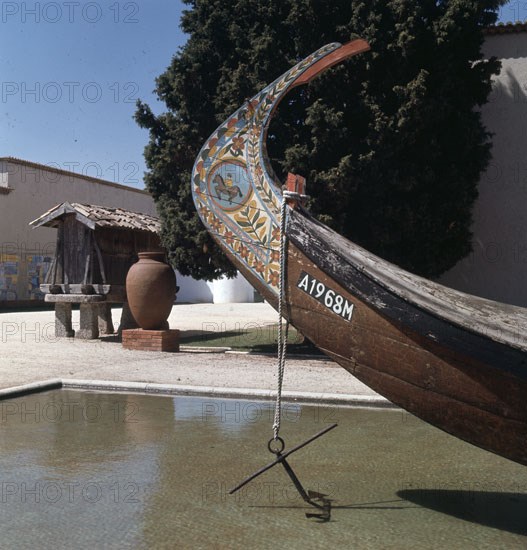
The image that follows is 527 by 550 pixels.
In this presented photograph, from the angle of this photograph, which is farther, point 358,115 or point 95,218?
point 95,218

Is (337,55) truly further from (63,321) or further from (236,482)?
(63,321)

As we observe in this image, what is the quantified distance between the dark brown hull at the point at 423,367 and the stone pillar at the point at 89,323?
33.6 feet

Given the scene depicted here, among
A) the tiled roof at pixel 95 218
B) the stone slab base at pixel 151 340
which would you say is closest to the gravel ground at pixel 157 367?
the stone slab base at pixel 151 340

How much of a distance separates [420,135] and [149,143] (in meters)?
4.72

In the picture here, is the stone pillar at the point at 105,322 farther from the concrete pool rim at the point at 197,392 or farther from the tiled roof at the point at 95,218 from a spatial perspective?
the concrete pool rim at the point at 197,392

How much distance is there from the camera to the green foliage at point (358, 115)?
32.8ft

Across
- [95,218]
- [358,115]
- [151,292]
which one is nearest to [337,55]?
[358,115]

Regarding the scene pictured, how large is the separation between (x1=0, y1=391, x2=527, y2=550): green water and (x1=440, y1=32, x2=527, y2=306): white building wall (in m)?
8.21

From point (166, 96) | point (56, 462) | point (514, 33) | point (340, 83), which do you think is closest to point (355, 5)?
point (340, 83)

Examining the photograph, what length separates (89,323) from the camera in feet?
44.0

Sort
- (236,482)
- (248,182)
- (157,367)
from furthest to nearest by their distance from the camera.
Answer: (157,367) < (236,482) < (248,182)

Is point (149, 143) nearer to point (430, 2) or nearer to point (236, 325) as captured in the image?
point (430, 2)

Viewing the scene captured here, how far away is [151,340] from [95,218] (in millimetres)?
3177

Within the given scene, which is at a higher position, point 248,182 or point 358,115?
point 358,115
